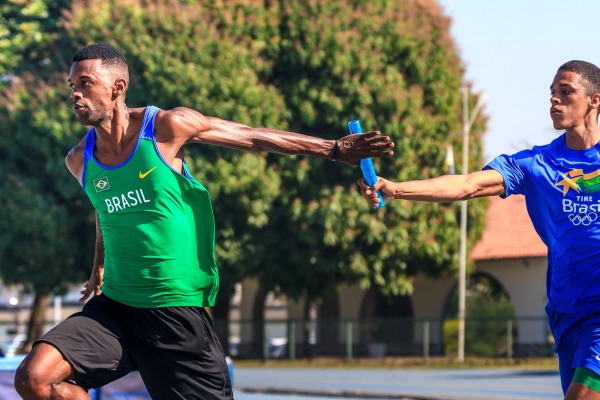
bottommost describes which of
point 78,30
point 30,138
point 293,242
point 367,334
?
point 367,334

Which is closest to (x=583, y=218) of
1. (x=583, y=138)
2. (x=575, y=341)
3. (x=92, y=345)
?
(x=583, y=138)

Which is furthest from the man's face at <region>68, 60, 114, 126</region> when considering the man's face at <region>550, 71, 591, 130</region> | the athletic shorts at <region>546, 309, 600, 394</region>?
the athletic shorts at <region>546, 309, 600, 394</region>

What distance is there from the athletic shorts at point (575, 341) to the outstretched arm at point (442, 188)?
678 millimetres

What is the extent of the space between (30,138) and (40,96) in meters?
1.23

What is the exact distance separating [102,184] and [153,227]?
320mm

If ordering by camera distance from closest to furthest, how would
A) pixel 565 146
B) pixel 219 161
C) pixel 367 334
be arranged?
pixel 565 146 → pixel 219 161 → pixel 367 334

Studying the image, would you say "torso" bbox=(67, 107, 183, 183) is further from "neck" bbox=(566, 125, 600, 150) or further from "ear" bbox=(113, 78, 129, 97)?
"neck" bbox=(566, 125, 600, 150)

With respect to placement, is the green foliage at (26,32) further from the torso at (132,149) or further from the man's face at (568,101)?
the man's face at (568,101)

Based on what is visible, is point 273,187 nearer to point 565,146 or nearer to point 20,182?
point 20,182

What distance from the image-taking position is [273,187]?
33625mm

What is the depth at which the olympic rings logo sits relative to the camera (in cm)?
612

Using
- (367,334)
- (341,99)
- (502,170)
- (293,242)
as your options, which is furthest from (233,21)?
(502,170)

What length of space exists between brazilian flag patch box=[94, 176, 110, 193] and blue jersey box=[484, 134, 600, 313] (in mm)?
1930

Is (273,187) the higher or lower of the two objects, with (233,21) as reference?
lower
